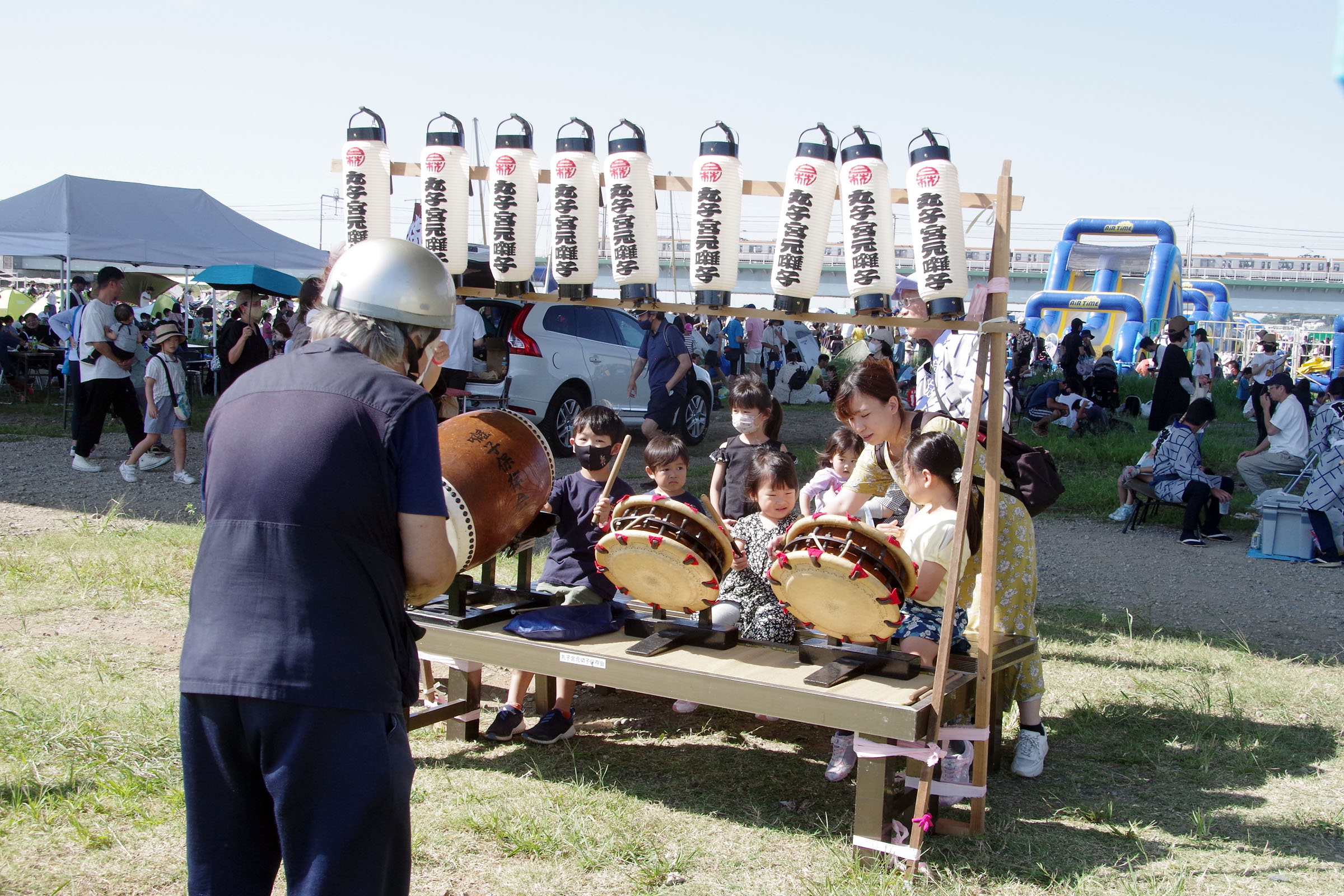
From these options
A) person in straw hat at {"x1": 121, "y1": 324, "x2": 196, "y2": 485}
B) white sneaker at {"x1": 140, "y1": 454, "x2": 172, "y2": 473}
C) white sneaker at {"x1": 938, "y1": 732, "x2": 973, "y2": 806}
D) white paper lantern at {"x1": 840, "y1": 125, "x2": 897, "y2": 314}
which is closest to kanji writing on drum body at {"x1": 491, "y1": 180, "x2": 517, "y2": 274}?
white paper lantern at {"x1": 840, "y1": 125, "x2": 897, "y2": 314}

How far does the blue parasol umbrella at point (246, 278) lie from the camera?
46.4ft

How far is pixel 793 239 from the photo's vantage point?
362cm

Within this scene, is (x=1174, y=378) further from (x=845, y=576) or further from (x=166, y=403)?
(x=166, y=403)

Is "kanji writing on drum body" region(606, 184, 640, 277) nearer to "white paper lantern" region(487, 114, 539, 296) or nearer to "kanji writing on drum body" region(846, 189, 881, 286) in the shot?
"white paper lantern" region(487, 114, 539, 296)

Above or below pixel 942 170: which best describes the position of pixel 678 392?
below

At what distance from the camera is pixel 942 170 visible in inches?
128

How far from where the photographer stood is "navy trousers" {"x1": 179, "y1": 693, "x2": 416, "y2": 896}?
1854mm

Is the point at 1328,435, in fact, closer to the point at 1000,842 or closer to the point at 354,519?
the point at 1000,842

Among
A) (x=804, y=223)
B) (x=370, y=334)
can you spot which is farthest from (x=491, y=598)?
(x=370, y=334)

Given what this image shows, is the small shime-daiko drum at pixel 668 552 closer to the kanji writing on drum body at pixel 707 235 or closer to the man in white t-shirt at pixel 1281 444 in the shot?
the kanji writing on drum body at pixel 707 235

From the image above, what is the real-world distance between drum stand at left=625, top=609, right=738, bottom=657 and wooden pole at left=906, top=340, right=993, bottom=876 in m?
0.74

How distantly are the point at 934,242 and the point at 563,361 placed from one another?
24.8 feet

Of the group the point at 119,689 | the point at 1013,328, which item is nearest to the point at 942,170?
the point at 1013,328

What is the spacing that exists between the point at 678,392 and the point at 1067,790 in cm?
→ 573
